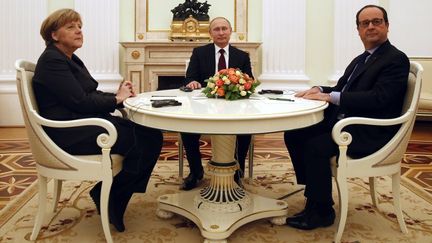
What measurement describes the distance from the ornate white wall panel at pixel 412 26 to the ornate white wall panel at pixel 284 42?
4.37 ft

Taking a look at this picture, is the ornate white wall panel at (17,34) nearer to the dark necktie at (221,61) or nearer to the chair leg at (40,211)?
the dark necktie at (221,61)

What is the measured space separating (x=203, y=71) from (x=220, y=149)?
4.35 feet

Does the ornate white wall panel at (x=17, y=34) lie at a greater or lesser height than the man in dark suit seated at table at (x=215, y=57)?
greater

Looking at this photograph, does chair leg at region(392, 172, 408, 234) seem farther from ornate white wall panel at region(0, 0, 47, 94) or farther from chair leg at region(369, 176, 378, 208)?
ornate white wall panel at region(0, 0, 47, 94)

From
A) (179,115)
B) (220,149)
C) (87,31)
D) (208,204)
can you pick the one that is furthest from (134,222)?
(87,31)

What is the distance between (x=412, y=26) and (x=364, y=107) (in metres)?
4.58

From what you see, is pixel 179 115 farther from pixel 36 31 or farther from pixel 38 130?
pixel 36 31

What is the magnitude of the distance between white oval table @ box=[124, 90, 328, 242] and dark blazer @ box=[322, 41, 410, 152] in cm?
21

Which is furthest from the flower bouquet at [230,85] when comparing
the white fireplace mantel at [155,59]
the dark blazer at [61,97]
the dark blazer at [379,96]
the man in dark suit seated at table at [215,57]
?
the white fireplace mantel at [155,59]

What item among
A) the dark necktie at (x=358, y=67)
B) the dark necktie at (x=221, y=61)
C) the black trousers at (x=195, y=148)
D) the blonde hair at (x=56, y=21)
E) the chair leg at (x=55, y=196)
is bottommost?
the chair leg at (x=55, y=196)

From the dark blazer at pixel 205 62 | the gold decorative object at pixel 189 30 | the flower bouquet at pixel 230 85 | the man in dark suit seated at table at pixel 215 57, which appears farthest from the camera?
the gold decorative object at pixel 189 30

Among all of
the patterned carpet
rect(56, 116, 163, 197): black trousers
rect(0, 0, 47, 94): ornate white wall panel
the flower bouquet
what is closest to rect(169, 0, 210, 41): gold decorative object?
rect(0, 0, 47, 94): ornate white wall panel

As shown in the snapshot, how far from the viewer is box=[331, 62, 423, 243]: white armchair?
7.22 feet

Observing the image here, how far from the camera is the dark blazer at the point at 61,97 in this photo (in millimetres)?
2246
